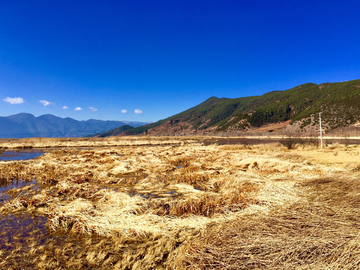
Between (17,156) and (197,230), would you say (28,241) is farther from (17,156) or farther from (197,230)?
(17,156)

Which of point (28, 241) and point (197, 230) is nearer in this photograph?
point (28, 241)

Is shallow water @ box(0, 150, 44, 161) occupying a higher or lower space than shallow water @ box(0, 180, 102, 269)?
higher

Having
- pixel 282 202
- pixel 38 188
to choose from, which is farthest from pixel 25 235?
pixel 282 202

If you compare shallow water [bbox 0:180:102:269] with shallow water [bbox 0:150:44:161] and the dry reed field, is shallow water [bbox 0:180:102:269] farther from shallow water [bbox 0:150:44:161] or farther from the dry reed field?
shallow water [bbox 0:150:44:161]

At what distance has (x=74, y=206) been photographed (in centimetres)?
607

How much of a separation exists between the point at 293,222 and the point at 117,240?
416 cm

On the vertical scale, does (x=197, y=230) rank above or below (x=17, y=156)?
below

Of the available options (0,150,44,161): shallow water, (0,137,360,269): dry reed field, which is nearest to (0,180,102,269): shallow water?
(0,137,360,269): dry reed field

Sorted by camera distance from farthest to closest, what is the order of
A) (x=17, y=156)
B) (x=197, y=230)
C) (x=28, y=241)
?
(x=17, y=156)
(x=197, y=230)
(x=28, y=241)

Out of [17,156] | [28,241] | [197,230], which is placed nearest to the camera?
[28,241]

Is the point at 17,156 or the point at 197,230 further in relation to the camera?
the point at 17,156

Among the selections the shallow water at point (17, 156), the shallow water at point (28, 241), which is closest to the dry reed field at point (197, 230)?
the shallow water at point (28, 241)

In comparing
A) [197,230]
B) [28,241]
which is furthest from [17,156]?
[197,230]

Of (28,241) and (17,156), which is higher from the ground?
(17,156)
